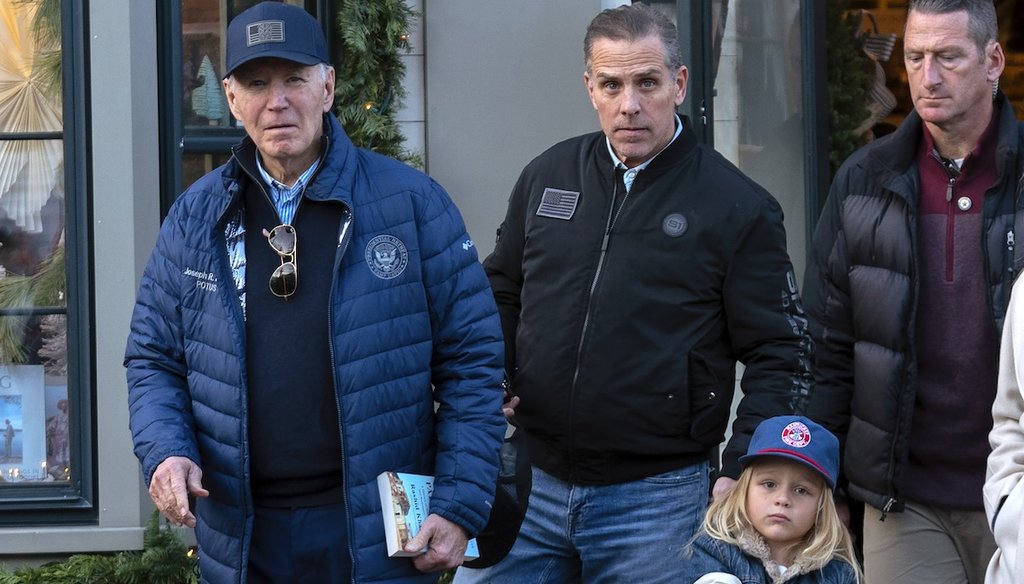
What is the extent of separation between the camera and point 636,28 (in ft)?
12.6

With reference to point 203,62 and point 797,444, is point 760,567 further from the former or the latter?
point 203,62

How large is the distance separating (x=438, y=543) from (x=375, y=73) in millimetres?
2907

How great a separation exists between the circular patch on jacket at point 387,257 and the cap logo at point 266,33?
1.71 feet

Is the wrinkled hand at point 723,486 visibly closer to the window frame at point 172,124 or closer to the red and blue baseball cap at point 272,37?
the red and blue baseball cap at point 272,37

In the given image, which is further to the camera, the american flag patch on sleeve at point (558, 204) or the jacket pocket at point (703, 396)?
the american flag patch on sleeve at point (558, 204)

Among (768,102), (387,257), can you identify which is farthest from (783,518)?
(768,102)

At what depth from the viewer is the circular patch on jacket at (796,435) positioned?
358 centimetres

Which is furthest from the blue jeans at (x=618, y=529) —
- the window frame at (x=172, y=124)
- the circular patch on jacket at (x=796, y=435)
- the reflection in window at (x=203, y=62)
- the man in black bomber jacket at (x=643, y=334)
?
the reflection in window at (x=203, y=62)

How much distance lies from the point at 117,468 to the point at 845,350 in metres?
2.98

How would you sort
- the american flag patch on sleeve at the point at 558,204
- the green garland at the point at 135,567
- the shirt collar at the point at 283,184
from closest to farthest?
the shirt collar at the point at 283,184 < the american flag patch on sleeve at the point at 558,204 < the green garland at the point at 135,567

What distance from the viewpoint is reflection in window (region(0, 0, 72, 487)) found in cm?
576

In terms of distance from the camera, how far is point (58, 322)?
5.78 m

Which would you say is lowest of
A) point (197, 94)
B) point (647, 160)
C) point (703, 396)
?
point (703, 396)

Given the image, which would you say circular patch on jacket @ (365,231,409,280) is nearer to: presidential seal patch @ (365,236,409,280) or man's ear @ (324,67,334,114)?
presidential seal patch @ (365,236,409,280)
